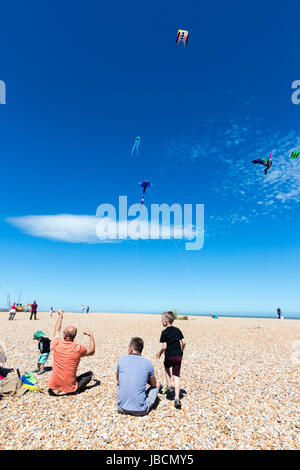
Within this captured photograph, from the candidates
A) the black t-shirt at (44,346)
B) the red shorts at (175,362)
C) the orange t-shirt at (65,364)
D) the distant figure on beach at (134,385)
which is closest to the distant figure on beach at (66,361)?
the orange t-shirt at (65,364)

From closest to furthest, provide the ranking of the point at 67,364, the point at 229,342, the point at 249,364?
the point at 67,364 → the point at 249,364 → the point at 229,342

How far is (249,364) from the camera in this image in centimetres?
1050

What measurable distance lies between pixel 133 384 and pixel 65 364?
2055 mm

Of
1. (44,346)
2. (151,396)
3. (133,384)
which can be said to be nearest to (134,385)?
(133,384)

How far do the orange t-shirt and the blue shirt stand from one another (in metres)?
1.49

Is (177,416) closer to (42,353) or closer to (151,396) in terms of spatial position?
(151,396)

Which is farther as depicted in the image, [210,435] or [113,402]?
[113,402]

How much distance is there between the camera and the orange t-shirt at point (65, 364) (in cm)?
629

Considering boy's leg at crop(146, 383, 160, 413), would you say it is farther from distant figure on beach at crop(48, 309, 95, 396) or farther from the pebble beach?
distant figure on beach at crop(48, 309, 95, 396)

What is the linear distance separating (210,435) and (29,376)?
536 centimetres

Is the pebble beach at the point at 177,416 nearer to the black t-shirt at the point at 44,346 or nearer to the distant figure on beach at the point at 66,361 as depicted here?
the distant figure on beach at the point at 66,361

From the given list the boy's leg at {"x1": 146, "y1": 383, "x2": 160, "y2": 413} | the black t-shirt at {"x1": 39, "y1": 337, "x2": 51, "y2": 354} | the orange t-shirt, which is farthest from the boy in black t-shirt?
the black t-shirt at {"x1": 39, "y1": 337, "x2": 51, "y2": 354}
